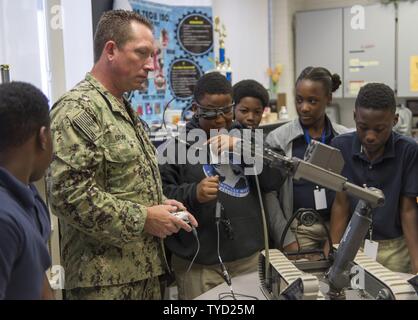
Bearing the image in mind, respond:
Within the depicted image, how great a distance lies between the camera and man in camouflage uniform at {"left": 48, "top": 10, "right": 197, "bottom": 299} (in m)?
1.31

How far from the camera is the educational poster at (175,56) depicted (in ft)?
11.5

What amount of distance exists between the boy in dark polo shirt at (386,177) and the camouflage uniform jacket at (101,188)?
0.76 meters

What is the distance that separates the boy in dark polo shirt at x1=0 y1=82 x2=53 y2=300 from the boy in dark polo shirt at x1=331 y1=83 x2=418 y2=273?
3.62ft

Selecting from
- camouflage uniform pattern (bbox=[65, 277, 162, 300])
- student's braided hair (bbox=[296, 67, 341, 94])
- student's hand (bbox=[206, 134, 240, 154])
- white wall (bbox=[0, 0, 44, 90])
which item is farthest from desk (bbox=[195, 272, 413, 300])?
white wall (bbox=[0, 0, 44, 90])

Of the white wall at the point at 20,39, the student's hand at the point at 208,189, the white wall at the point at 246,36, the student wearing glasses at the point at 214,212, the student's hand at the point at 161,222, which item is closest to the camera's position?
the student's hand at the point at 161,222

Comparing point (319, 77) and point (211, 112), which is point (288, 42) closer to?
point (319, 77)

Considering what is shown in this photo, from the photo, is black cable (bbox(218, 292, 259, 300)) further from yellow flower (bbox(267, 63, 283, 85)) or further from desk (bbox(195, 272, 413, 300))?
yellow flower (bbox(267, 63, 283, 85))

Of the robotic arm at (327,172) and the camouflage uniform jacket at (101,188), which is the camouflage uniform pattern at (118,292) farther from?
the robotic arm at (327,172)

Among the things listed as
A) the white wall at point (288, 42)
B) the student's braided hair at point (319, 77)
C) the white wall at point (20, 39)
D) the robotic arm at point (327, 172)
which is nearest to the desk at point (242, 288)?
the robotic arm at point (327, 172)

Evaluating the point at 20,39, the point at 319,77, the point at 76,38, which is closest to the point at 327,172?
the point at 319,77

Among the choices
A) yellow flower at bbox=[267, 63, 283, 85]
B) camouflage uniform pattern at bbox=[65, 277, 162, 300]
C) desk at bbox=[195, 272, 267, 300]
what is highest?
yellow flower at bbox=[267, 63, 283, 85]

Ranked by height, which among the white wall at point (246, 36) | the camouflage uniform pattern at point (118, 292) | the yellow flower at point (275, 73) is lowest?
the camouflage uniform pattern at point (118, 292)

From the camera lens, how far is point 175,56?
3.77 m
